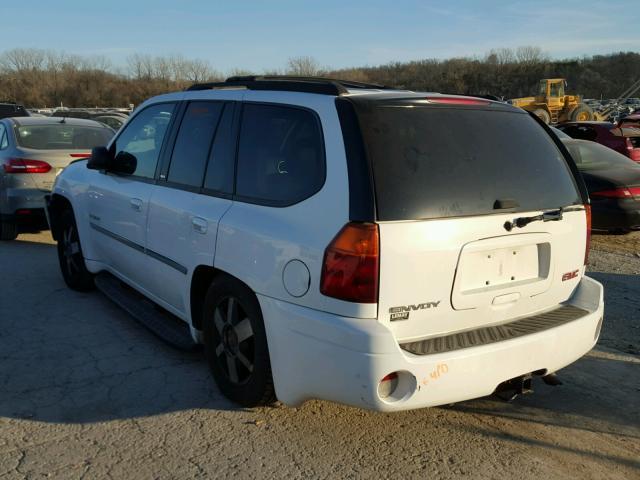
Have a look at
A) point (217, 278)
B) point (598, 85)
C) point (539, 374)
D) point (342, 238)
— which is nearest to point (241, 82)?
point (217, 278)

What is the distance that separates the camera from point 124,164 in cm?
477

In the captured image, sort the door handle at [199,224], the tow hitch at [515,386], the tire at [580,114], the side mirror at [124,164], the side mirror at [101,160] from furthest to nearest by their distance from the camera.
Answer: the tire at [580,114], the side mirror at [101,160], the side mirror at [124,164], the door handle at [199,224], the tow hitch at [515,386]

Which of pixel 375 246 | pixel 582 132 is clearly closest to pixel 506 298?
pixel 375 246

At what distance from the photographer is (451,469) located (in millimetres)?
2984

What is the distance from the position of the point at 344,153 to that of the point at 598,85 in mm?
90533

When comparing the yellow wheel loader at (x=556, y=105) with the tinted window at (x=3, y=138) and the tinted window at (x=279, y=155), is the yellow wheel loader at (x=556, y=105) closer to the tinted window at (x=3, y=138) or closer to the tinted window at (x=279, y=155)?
the tinted window at (x=3, y=138)

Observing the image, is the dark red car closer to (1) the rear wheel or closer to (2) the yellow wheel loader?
(1) the rear wheel

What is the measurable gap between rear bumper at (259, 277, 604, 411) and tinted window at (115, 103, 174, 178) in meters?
1.87

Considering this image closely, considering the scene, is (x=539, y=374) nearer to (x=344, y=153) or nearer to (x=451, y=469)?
(x=451, y=469)

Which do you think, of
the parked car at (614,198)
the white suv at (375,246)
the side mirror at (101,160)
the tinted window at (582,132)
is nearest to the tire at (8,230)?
the side mirror at (101,160)

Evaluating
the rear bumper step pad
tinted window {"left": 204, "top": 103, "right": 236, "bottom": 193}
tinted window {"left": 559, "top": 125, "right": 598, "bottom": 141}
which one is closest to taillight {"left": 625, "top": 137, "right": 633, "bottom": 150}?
tinted window {"left": 559, "top": 125, "right": 598, "bottom": 141}

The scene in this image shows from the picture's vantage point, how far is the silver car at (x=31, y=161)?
24.8 ft

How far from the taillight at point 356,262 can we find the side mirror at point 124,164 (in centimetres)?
248

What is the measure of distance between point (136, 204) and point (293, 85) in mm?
1639
